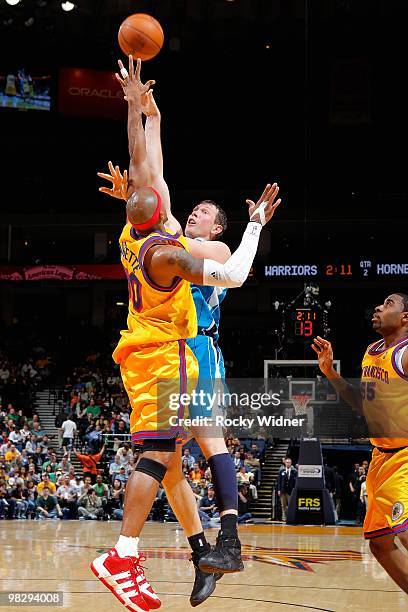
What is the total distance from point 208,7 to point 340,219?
758 cm

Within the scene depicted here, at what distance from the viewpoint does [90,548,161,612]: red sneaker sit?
459 cm

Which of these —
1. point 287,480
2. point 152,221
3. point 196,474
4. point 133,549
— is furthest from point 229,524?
point 287,480

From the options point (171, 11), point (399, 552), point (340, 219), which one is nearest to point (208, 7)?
point (171, 11)

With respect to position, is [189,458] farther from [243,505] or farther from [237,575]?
[237,575]

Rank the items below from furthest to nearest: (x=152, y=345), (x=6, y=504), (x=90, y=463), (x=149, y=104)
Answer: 1. (x=90, y=463)
2. (x=6, y=504)
3. (x=149, y=104)
4. (x=152, y=345)

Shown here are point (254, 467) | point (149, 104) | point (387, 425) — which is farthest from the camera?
point (254, 467)

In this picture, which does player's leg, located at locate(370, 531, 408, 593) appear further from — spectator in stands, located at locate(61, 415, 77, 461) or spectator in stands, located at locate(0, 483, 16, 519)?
spectator in stands, located at locate(61, 415, 77, 461)

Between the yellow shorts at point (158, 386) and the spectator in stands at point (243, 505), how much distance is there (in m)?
12.6

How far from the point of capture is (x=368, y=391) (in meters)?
6.50

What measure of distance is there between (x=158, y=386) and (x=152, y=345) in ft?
0.80

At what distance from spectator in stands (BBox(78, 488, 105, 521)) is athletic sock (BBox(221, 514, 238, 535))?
525 inches

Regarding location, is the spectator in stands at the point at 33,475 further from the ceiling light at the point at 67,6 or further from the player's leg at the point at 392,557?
the player's leg at the point at 392,557

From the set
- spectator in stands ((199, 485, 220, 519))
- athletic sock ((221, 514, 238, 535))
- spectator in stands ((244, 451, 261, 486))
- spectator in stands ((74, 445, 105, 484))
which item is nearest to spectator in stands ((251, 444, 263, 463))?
spectator in stands ((244, 451, 261, 486))

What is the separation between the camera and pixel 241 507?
17.1 metres
